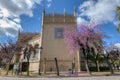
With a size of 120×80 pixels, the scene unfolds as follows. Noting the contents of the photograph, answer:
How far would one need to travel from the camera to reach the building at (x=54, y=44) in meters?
31.5

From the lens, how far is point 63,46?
32.3 metres

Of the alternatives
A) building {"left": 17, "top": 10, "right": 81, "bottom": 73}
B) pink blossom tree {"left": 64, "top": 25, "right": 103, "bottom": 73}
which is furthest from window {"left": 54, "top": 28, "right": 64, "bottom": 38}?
pink blossom tree {"left": 64, "top": 25, "right": 103, "bottom": 73}

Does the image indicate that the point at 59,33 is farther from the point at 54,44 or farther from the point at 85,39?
the point at 85,39

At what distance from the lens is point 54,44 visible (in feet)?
106

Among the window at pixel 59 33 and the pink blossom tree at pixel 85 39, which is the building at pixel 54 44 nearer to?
the window at pixel 59 33

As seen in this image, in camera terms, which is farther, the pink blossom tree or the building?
the building

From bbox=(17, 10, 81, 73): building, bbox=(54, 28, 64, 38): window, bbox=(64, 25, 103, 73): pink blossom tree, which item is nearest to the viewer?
bbox=(64, 25, 103, 73): pink blossom tree

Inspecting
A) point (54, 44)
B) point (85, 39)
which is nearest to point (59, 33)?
point (54, 44)

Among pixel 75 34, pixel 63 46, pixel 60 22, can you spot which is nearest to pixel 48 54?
pixel 63 46

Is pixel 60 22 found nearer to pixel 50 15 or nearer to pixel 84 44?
pixel 50 15

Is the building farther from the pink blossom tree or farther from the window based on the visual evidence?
the pink blossom tree

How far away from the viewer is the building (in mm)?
31469

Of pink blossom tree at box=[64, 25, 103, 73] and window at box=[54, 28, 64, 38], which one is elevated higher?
window at box=[54, 28, 64, 38]

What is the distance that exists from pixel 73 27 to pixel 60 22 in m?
2.86
